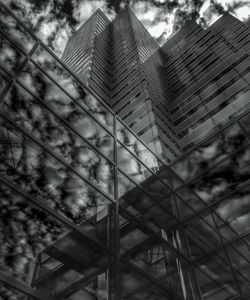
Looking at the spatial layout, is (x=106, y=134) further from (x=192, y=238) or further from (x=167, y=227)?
(x=192, y=238)

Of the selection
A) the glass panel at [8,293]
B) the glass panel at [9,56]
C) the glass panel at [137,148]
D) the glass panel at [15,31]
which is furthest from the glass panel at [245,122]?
the glass panel at [8,293]

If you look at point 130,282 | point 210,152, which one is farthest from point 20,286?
point 210,152

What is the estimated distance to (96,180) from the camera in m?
9.75

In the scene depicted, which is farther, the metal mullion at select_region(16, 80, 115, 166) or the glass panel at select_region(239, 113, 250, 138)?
the glass panel at select_region(239, 113, 250, 138)

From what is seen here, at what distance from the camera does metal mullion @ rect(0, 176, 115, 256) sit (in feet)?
23.3

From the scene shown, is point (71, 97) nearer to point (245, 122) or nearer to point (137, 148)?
point (137, 148)

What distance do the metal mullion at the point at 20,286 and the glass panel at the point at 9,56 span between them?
17.3 feet

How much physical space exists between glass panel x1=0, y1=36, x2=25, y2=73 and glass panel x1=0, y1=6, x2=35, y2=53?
0.29 meters

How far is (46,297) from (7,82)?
17.1 feet

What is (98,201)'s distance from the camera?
9.36 m

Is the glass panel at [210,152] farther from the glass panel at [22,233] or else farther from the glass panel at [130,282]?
the glass panel at [22,233]

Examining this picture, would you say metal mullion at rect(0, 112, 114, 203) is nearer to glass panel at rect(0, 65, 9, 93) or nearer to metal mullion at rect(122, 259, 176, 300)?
glass panel at rect(0, 65, 9, 93)

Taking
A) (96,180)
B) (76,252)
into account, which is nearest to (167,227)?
(96,180)

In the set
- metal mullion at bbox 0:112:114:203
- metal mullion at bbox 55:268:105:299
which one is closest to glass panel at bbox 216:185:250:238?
metal mullion at bbox 0:112:114:203
